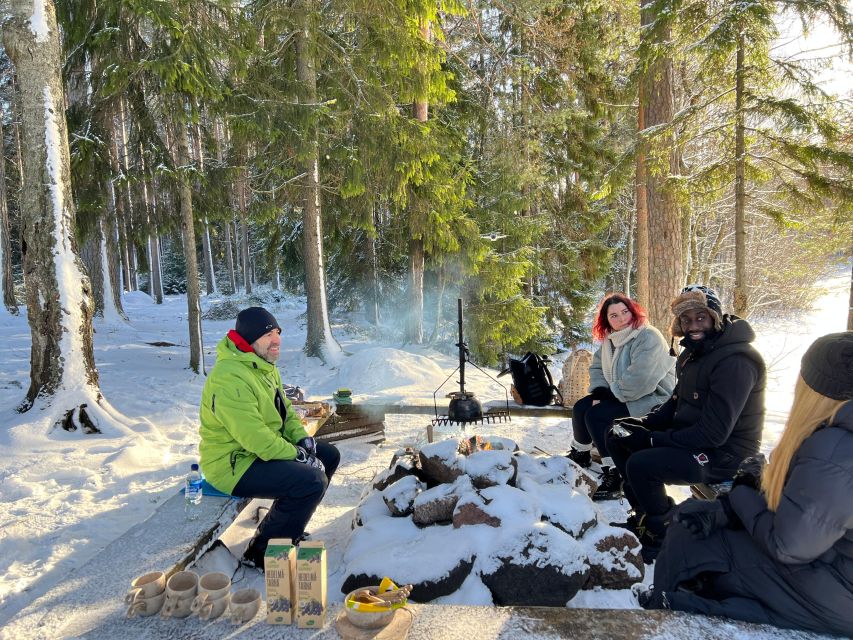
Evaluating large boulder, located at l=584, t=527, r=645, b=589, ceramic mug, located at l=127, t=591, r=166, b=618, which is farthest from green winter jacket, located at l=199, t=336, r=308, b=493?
large boulder, located at l=584, t=527, r=645, b=589

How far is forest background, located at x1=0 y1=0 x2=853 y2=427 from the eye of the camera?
6258 millimetres

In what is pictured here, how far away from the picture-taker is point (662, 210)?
7422mm

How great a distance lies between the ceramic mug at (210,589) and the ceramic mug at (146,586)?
17 cm

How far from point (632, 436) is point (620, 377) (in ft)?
2.51

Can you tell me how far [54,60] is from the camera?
5375 mm

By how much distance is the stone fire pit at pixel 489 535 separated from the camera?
111 inches

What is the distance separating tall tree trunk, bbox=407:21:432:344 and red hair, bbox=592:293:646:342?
237 inches

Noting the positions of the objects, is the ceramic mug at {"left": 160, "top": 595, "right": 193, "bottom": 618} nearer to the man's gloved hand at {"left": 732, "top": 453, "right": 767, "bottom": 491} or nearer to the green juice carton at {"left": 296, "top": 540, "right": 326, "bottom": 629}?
the green juice carton at {"left": 296, "top": 540, "right": 326, "bottom": 629}

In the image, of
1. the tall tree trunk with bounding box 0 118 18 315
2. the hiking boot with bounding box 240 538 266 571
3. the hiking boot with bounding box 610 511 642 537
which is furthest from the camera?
the tall tree trunk with bounding box 0 118 18 315

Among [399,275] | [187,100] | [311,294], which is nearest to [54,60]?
[187,100]

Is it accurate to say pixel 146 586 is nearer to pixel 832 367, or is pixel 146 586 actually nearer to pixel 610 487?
pixel 832 367

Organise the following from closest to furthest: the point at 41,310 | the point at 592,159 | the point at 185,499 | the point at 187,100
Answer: the point at 185,499
the point at 41,310
the point at 187,100
the point at 592,159

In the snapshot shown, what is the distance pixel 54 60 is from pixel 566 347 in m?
13.1

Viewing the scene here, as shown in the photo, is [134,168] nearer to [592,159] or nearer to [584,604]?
[584,604]
